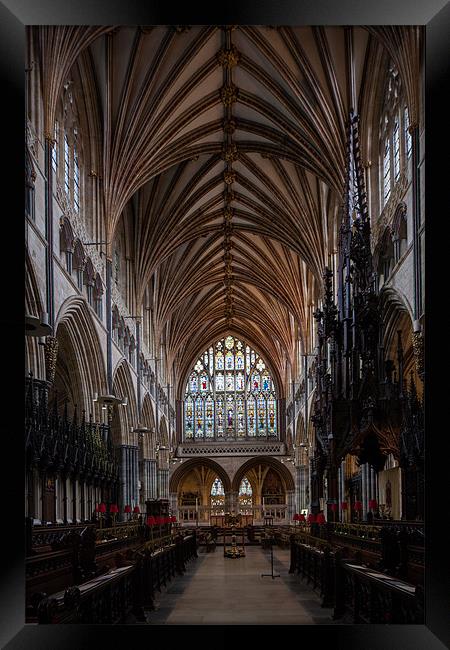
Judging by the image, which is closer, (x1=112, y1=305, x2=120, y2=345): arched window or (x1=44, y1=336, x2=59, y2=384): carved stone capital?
(x1=44, y1=336, x2=59, y2=384): carved stone capital

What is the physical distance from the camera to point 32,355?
696 inches

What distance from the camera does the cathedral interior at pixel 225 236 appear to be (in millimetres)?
12312

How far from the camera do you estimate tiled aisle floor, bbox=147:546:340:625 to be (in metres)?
11.0

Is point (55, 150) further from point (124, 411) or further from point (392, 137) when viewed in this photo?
point (124, 411)

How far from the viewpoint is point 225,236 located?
4103cm

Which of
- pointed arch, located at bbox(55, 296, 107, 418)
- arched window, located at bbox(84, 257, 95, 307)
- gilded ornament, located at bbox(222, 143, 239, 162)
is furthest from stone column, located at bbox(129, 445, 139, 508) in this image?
gilded ornament, located at bbox(222, 143, 239, 162)

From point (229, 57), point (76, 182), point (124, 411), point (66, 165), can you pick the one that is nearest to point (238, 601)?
point (66, 165)

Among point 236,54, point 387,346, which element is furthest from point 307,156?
point 387,346

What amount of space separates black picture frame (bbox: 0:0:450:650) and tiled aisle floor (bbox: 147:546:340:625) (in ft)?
5.48

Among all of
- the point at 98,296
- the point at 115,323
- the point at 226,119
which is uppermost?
the point at 226,119

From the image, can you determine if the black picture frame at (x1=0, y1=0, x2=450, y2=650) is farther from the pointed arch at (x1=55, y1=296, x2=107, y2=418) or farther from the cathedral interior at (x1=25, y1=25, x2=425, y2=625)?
the pointed arch at (x1=55, y1=296, x2=107, y2=418)
